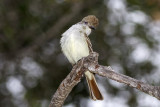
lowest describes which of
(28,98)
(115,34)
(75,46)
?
(75,46)

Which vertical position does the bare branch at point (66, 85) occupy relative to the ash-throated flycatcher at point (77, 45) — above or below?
below

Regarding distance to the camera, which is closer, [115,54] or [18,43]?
[115,54]

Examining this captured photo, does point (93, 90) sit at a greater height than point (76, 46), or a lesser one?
lesser

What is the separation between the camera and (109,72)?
4336 millimetres

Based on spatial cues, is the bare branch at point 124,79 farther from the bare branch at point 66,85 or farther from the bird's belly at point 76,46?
the bird's belly at point 76,46

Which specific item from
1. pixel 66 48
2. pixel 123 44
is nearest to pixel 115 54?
pixel 123 44

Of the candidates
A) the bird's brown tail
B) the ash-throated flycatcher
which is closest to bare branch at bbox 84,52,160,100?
the bird's brown tail

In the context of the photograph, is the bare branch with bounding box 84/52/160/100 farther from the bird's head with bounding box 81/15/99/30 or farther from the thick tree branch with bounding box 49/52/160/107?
the bird's head with bounding box 81/15/99/30

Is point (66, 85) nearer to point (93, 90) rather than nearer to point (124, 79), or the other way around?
point (124, 79)

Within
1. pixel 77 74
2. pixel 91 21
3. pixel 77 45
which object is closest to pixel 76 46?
pixel 77 45

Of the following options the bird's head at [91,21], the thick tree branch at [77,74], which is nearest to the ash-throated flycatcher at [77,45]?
the bird's head at [91,21]

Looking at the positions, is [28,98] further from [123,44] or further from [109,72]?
[109,72]

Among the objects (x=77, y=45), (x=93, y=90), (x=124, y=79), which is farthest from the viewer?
(x=77, y=45)

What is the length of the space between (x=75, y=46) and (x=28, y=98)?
2630 millimetres
